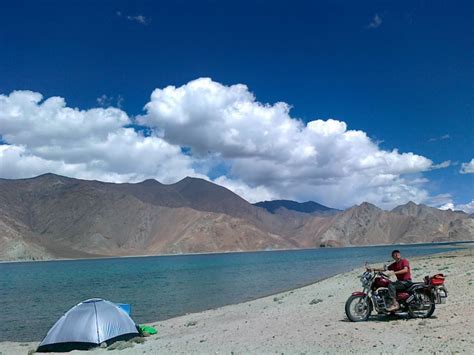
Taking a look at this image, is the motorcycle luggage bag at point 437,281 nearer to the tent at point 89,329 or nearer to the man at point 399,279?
the man at point 399,279

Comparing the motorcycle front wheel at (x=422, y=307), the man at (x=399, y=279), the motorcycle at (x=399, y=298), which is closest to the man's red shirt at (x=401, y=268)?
the man at (x=399, y=279)

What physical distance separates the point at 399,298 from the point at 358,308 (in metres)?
1.14

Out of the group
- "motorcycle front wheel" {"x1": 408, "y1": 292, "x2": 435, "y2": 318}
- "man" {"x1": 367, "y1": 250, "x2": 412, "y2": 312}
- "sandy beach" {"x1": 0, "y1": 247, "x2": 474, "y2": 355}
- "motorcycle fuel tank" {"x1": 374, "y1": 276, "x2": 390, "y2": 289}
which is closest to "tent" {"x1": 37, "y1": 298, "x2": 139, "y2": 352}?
"sandy beach" {"x1": 0, "y1": 247, "x2": 474, "y2": 355}

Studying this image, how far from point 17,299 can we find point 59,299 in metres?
4.09

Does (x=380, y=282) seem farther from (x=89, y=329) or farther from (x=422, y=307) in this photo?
(x=89, y=329)

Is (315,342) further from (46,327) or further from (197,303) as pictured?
(197,303)

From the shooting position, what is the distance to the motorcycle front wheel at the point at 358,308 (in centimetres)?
1351

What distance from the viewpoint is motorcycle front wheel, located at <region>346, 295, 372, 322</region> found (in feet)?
44.3

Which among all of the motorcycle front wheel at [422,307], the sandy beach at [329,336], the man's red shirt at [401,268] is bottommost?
the sandy beach at [329,336]

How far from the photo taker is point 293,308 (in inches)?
782

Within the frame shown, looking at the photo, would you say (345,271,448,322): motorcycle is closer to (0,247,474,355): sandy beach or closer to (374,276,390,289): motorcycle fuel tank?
(374,276,390,289): motorcycle fuel tank

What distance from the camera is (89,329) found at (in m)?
15.9

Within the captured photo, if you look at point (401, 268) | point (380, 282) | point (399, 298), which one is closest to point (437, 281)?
point (401, 268)

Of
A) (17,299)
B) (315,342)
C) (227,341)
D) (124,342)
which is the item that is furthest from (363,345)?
(17,299)
